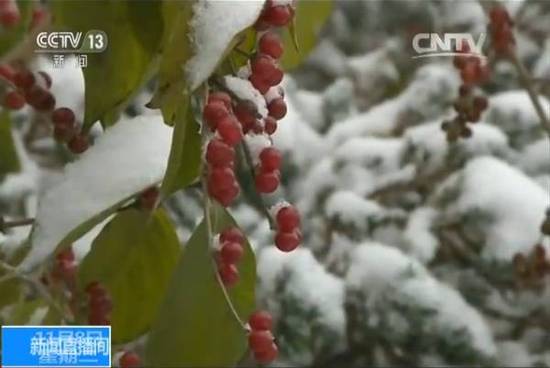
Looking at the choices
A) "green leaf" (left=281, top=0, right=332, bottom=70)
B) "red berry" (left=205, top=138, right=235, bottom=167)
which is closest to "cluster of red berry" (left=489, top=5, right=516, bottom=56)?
"green leaf" (left=281, top=0, right=332, bottom=70)

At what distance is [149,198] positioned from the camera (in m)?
0.47

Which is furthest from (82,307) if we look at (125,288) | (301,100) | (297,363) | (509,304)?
(301,100)

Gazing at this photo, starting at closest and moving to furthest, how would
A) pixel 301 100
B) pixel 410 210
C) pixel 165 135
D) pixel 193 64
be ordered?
pixel 193 64 < pixel 165 135 < pixel 410 210 < pixel 301 100

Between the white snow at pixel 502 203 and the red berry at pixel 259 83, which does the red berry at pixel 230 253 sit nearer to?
the red berry at pixel 259 83

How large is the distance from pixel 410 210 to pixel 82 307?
1.51 ft

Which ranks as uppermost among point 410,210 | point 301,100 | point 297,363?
point 301,100

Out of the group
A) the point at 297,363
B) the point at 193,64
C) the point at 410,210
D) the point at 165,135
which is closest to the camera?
the point at 193,64

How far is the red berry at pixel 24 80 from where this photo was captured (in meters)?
0.51

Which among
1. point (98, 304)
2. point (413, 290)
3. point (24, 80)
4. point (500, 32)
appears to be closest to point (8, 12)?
point (24, 80)

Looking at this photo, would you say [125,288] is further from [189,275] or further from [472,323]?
[472,323]

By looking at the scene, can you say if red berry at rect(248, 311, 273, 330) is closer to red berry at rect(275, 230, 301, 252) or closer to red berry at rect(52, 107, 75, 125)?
red berry at rect(275, 230, 301, 252)

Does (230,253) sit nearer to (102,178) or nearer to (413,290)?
(102,178)

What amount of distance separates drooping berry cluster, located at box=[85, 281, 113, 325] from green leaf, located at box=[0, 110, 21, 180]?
5.9 inches

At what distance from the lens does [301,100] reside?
102 cm
